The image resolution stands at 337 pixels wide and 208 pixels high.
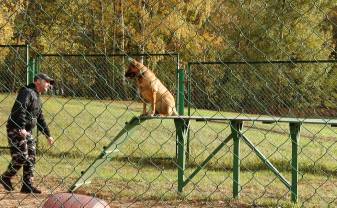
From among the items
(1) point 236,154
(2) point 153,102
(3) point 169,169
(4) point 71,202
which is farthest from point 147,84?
(4) point 71,202

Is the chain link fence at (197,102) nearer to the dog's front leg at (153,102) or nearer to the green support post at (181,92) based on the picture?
the green support post at (181,92)

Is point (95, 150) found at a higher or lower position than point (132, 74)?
lower

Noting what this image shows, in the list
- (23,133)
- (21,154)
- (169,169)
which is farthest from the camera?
(169,169)

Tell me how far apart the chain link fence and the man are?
228mm

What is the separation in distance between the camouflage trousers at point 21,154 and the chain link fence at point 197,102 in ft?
0.88

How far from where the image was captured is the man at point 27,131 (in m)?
7.96

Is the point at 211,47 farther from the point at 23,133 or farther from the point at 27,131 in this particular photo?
the point at 27,131

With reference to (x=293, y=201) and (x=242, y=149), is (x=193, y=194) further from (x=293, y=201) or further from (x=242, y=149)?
(x=242, y=149)

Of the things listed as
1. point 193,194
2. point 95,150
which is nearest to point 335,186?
point 193,194

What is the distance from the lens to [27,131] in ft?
26.9

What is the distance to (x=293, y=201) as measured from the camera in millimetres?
7938

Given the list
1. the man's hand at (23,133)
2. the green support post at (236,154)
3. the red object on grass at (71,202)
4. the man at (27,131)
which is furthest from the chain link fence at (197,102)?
the red object on grass at (71,202)

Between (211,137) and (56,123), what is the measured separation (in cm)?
391

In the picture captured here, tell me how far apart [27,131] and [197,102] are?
5.58 meters
